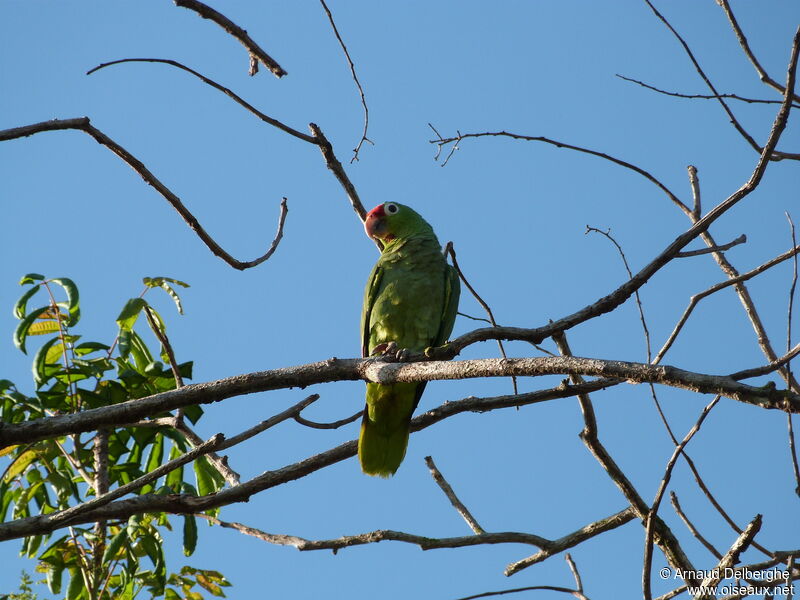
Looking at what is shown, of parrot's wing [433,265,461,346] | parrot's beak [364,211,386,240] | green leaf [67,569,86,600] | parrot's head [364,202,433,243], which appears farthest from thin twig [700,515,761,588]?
parrot's beak [364,211,386,240]

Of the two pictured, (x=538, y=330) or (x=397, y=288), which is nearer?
(x=538, y=330)

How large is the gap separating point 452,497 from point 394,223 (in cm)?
242

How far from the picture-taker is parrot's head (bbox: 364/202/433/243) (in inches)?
210

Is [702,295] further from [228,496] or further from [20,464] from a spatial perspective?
[20,464]

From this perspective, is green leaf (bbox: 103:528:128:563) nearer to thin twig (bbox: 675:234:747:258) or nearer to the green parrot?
the green parrot

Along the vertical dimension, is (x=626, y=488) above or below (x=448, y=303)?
below

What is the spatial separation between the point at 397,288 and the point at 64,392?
1887mm

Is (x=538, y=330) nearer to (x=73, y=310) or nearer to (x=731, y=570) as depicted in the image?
(x=731, y=570)

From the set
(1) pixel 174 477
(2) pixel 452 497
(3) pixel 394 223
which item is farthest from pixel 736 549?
(3) pixel 394 223

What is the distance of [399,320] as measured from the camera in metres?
4.57

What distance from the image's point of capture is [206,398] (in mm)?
2732

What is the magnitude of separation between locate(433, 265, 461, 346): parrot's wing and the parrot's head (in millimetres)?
611

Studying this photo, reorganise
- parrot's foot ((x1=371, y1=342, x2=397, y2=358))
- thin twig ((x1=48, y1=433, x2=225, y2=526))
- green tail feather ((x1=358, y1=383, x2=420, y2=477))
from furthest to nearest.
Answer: parrot's foot ((x1=371, y1=342, x2=397, y2=358)) < green tail feather ((x1=358, y1=383, x2=420, y2=477)) < thin twig ((x1=48, y1=433, x2=225, y2=526))

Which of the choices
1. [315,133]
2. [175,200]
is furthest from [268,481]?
[315,133]
